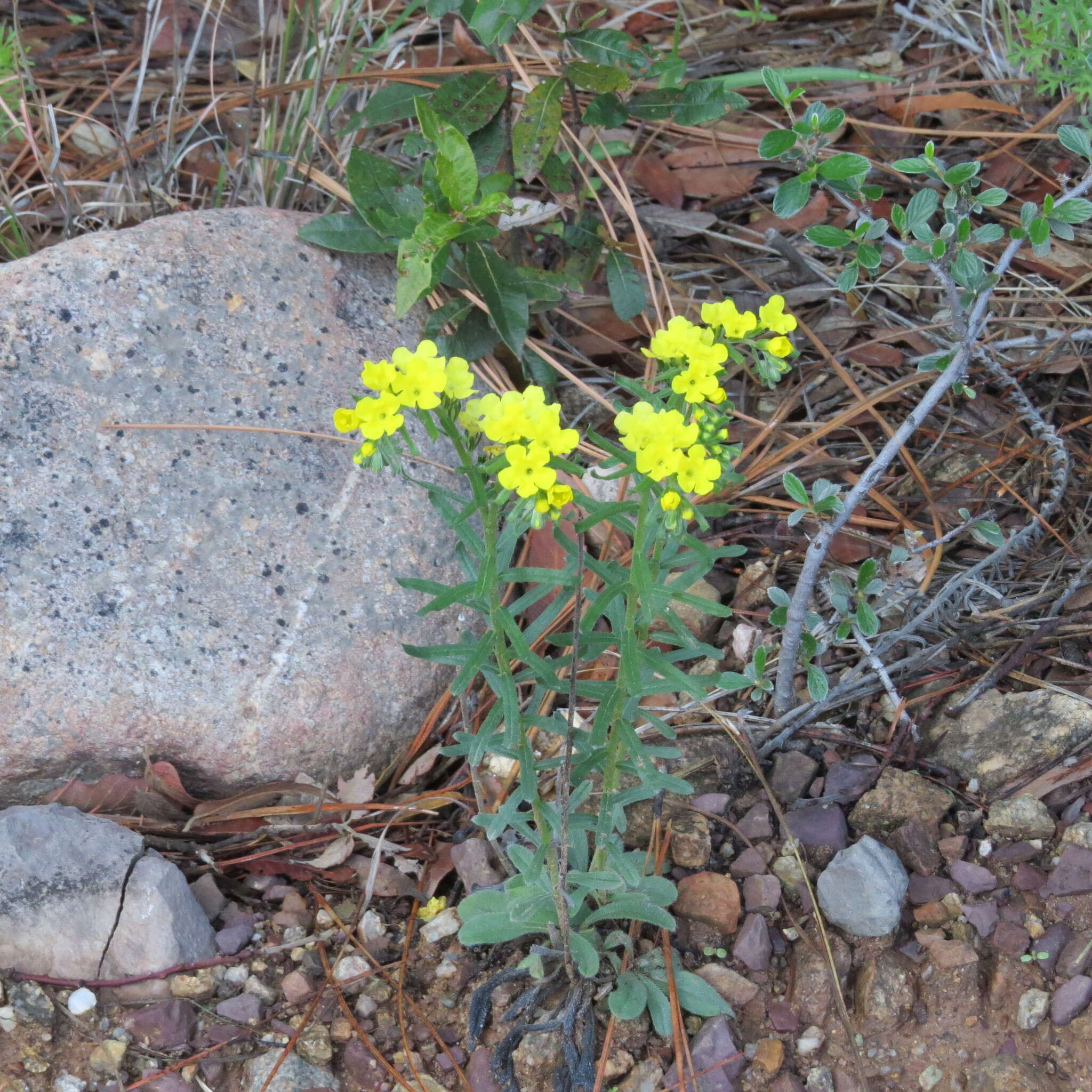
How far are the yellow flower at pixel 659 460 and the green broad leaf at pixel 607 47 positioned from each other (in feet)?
5.65

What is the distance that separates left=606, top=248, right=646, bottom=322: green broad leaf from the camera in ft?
9.36

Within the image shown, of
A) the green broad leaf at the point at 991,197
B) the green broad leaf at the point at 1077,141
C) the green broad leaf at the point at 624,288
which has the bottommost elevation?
the green broad leaf at the point at 624,288

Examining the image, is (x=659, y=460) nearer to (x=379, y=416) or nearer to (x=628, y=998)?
(x=379, y=416)

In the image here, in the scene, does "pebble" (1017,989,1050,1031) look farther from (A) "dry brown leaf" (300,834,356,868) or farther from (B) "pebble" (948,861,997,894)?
(A) "dry brown leaf" (300,834,356,868)

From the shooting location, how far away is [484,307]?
9.12ft

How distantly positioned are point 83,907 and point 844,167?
1898mm

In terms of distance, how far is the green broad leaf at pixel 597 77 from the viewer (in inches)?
105

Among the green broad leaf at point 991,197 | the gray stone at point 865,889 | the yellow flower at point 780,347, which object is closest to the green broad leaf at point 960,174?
the green broad leaf at point 991,197

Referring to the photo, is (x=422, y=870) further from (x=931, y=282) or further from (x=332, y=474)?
(x=931, y=282)

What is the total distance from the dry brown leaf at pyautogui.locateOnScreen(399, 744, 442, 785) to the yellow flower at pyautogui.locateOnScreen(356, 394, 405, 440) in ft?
3.82

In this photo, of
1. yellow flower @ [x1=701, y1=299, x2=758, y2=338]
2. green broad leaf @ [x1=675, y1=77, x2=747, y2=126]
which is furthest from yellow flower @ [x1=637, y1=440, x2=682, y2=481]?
green broad leaf @ [x1=675, y1=77, x2=747, y2=126]

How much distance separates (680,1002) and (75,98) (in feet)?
11.1

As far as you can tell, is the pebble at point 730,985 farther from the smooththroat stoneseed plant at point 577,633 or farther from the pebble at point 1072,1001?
the pebble at point 1072,1001

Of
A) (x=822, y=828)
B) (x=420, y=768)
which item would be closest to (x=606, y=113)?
(x=420, y=768)
